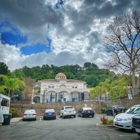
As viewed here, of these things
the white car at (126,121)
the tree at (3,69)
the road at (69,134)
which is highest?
the tree at (3,69)

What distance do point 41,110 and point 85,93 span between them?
820 inches

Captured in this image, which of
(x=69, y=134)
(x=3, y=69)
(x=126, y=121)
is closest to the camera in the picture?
(x=69, y=134)

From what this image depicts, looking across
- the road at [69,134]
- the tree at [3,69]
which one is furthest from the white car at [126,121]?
the tree at [3,69]

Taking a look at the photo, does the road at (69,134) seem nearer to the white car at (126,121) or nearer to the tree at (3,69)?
the white car at (126,121)

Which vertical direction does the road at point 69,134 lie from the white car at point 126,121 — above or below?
below

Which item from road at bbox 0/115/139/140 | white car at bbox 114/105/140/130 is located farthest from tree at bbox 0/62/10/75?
white car at bbox 114/105/140/130

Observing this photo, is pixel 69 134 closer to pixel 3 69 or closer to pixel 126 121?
pixel 126 121

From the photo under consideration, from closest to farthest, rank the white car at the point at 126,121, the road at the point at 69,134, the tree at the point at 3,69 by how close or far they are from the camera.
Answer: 1. the road at the point at 69,134
2. the white car at the point at 126,121
3. the tree at the point at 3,69

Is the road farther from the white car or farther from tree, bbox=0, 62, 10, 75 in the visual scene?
tree, bbox=0, 62, 10, 75

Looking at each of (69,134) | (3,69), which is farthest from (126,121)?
(3,69)

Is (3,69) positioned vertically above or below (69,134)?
above

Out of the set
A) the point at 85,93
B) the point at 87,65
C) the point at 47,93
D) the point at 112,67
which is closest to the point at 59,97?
the point at 47,93

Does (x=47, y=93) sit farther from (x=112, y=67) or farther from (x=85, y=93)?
(x=112, y=67)

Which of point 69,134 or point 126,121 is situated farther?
point 126,121
